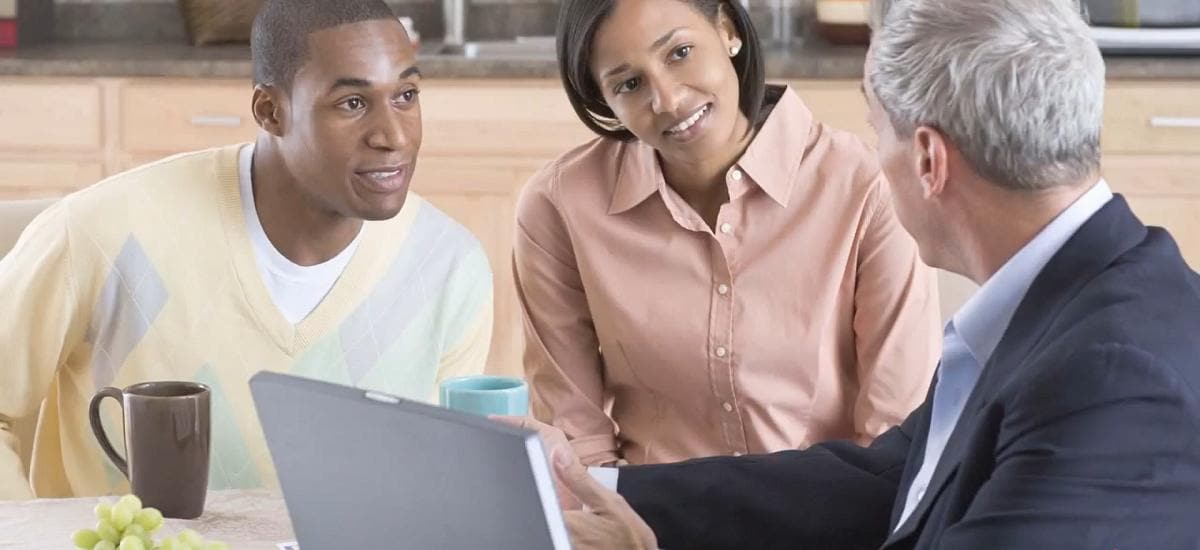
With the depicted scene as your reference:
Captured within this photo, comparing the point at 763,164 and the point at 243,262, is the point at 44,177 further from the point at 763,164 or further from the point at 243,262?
the point at 763,164

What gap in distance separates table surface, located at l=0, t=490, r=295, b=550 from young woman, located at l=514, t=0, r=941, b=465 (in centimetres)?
55

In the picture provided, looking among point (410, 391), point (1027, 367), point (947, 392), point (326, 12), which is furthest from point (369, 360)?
point (1027, 367)

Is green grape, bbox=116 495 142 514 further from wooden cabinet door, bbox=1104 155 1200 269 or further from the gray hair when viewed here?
wooden cabinet door, bbox=1104 155 1200 269

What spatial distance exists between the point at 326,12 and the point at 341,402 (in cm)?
89

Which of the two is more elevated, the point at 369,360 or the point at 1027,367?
the point at 1027,367

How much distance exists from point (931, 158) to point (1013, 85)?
0.09 meters

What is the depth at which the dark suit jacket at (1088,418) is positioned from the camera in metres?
1.14

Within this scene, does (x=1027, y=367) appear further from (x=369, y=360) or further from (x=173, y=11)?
(x=173, y=11)

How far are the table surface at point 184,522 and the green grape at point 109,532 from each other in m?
0.21

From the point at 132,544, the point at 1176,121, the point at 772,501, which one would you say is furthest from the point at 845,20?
the point at 132,544

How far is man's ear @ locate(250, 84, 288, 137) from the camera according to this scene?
6.51 feet

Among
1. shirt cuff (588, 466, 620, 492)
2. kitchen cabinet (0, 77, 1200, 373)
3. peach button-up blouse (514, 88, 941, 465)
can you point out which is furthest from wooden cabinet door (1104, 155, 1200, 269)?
shirt cuff (588, 466, 620, 492)

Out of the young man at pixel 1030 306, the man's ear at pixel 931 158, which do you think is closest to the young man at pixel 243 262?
the young man at pixel 1030 306

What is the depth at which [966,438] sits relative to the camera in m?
1.29
